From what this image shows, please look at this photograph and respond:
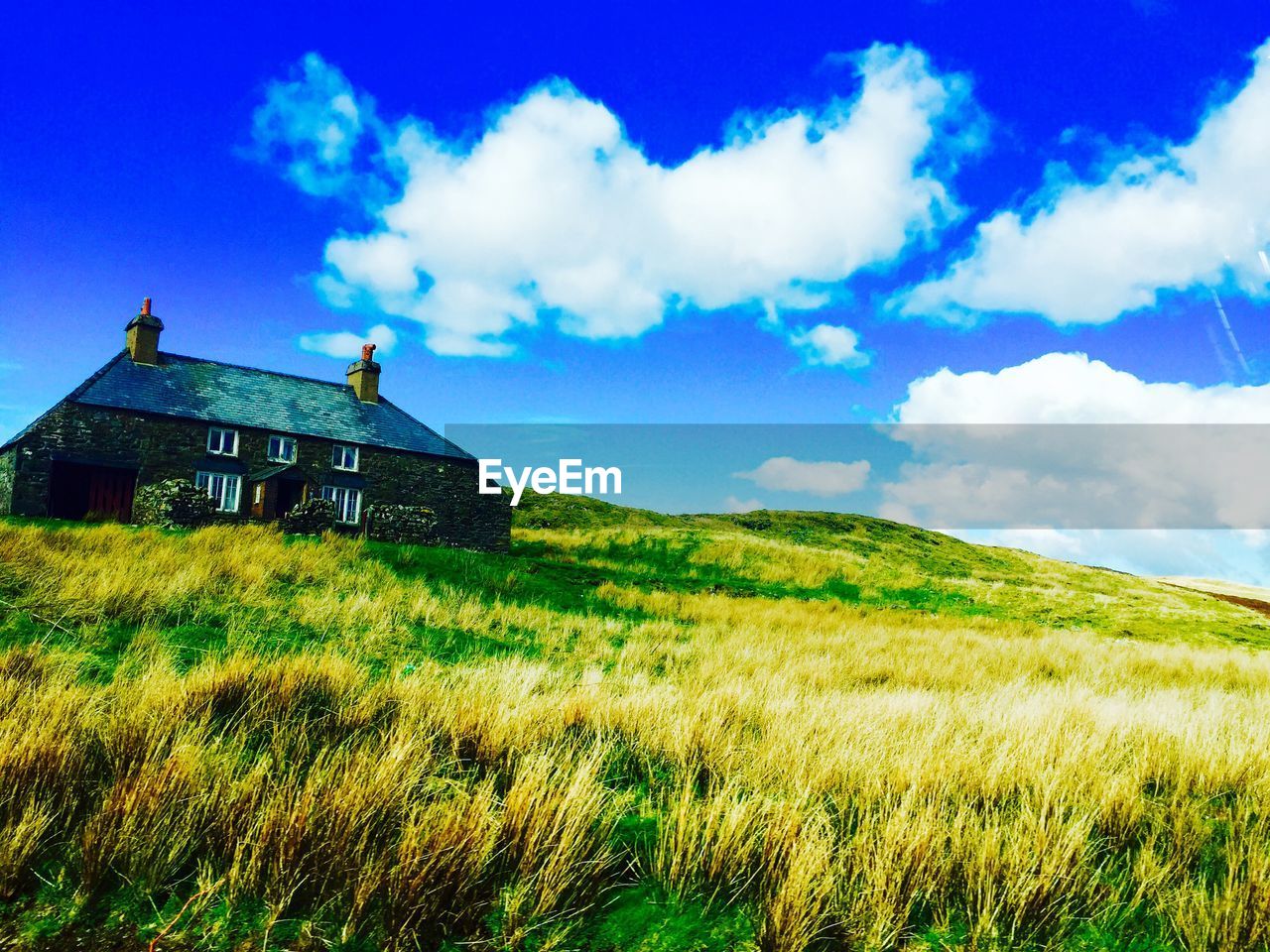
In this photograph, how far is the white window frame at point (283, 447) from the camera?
31500mm

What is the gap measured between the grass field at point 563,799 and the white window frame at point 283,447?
76.5 feet

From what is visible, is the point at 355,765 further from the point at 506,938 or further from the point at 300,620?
the point at 300,620

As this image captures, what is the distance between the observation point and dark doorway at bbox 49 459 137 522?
2688cm

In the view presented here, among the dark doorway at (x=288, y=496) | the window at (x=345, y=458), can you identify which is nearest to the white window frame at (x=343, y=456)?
the window at (x=345, y=458)

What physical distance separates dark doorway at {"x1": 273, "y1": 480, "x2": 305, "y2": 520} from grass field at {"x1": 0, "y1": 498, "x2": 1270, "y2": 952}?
890 inches

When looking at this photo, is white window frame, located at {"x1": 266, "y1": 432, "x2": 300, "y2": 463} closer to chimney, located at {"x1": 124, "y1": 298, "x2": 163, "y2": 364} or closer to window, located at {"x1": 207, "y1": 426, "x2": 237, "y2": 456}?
window, located at {"x1": 207, "y1": 426, "x2": 237, "y2": 456}

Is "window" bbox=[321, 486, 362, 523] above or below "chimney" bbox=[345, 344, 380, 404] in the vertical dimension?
below

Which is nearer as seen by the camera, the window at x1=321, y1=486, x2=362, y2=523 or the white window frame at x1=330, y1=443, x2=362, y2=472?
the window at x1=321, y1=486, x2=362, y2=523

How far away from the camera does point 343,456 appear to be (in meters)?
33.2

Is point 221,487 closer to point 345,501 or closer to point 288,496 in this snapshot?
point 288,496

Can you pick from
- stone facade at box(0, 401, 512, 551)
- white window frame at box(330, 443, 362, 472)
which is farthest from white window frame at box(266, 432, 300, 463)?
white window frame at box(330, 443, 362, 472)

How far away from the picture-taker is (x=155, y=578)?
31.8 feet

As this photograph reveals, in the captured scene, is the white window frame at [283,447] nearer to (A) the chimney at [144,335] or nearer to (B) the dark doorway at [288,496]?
(B) the dark doorway at [288,496]

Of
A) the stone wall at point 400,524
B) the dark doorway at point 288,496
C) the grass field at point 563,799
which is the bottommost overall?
the grass field at point 563,799
